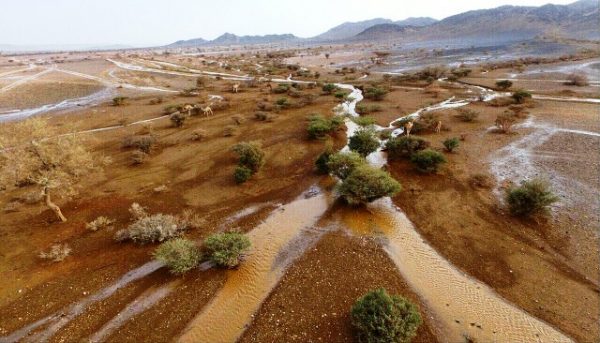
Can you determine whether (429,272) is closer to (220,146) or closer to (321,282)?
(321,282)

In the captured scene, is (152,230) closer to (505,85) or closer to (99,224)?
(99,224)

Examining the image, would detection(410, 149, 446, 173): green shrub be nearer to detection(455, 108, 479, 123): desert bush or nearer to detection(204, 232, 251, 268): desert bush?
detection(204, 232, 251, 268): desert bush

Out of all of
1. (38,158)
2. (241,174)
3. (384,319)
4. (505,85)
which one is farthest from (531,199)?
(505,85)

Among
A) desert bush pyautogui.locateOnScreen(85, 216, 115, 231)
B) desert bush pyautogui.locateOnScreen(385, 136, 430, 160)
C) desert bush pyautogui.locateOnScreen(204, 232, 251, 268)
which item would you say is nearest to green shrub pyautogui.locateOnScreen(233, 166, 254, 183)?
desert bush pyautogui.locateOnScreen(204, 232, 251, 268)

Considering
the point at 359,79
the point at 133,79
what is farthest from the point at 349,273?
the point at 133,79

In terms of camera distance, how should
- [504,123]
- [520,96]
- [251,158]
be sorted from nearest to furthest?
[251,158] < [504,123] < [520,96]
